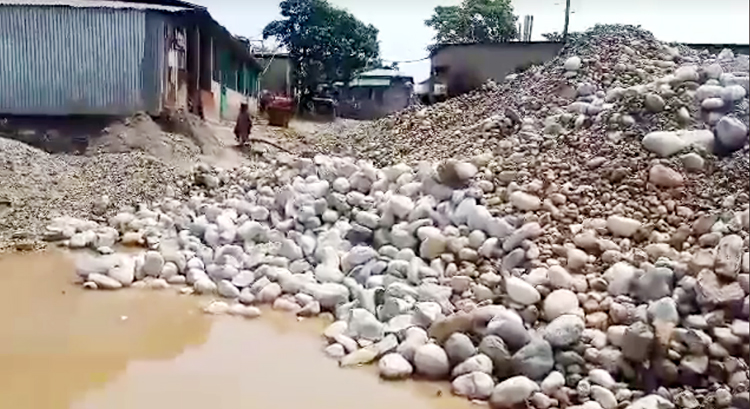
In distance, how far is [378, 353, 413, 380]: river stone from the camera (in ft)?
10.1

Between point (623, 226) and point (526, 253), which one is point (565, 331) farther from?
point (623, 226)

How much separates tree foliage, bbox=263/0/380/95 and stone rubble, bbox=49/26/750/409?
6612 mm

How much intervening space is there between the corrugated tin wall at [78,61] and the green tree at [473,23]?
3.77m

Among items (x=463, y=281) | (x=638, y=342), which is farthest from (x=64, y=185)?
(x=638, y=342)

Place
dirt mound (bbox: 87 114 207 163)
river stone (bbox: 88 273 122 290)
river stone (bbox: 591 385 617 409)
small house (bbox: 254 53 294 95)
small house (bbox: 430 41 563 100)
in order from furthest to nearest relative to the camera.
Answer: small house (bbox: 254 53 294 95), small house (bbox: 430 41 563 100), dirt mound (bbox: 87 114 207 163), river stone (bbox: 88 273 122 290), river stone (bbox: 591 385 617 409)

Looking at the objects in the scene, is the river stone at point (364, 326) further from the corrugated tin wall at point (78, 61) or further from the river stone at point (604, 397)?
the corrugated tin wall at point (78, 61)

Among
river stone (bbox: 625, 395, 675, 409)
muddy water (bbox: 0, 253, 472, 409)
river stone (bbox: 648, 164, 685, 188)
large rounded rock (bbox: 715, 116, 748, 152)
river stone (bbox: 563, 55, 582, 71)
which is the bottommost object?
muddy water (bbox: 0, 253, 472, 409)

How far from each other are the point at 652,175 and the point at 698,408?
1.67 m

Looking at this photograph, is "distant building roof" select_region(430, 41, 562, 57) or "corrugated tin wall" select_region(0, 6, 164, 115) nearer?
"corrugated tin wall" select_region(0, 6, 164, 115)

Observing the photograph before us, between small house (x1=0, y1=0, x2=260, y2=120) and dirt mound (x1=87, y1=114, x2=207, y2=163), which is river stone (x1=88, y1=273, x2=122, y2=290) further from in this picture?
small house (x1=0, y1=0, x2=260, y2=120)

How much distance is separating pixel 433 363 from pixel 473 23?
8243 mm

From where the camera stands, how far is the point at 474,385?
2893mm

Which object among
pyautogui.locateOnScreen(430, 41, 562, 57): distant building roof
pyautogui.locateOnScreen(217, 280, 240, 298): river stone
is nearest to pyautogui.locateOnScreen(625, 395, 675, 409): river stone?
pyautogui.locateOnScreen(217, 280, 240, 298): river stone

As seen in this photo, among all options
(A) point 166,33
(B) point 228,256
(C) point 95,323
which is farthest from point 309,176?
(A) point 166,33
